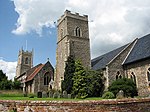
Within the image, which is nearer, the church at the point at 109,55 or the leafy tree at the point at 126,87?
the leafy tree at the point at 126,87

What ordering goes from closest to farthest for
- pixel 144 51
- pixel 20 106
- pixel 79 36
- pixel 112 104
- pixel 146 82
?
1. pixel 112 104
2. pixel 20 106
3. pixel 146 82
4. pixel 144 51
5. pixel 79 36

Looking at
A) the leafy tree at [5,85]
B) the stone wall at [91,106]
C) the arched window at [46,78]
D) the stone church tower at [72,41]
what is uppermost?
the stone church tower at [72,41]

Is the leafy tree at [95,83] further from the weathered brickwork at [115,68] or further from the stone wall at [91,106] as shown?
the stone wall at [91,106]

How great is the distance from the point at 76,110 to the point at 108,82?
67.7ft

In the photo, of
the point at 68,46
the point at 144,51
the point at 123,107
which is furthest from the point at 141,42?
the point at 123,107

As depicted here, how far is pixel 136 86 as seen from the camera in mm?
27000

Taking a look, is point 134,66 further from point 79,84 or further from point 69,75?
point 69,75

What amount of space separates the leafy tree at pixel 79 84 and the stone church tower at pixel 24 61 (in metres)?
51.4

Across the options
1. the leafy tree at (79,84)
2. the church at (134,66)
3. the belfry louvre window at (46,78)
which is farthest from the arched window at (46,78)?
the church at (134,66)

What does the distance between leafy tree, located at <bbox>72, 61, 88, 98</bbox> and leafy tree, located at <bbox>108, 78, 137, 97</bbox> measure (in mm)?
4663

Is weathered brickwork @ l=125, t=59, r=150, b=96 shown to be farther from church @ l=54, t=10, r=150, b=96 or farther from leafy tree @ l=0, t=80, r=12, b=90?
leafy tree @ l=0, t=80, r=12, b=90

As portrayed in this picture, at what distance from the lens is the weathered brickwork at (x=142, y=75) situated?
25.4 meters

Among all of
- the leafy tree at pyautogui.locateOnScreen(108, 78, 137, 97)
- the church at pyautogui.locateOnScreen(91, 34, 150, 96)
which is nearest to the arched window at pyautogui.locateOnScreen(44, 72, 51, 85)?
the church at pyautogui.locateOnScreen(91, 34, 150, 96)

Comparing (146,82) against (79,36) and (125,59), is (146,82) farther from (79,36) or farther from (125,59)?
(79,36)
